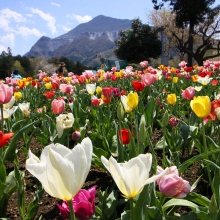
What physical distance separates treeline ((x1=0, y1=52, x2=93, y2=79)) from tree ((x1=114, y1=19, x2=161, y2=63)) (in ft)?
22.6

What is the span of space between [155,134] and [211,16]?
87.1 ft

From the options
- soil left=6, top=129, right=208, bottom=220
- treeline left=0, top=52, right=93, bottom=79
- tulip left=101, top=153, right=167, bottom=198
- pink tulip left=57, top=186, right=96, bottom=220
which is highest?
treeline left=0, top=52, right=93, bottom=79

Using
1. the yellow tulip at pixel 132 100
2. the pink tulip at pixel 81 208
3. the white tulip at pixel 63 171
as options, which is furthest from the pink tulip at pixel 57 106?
the white tulip at pixel 63 171

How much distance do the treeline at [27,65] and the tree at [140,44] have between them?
22.6 ft

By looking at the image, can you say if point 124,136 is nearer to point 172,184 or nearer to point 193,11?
point 172,184

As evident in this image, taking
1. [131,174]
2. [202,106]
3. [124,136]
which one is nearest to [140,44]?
[124,136]

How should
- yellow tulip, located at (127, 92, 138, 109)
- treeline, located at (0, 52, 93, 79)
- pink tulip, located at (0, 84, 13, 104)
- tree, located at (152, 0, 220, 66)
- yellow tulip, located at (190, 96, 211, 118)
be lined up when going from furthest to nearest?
treeline, located at (0, 52, 93, 79)
tree, located at (152, 0, 220, 66)
pink tulip, located at (0, 84, 13, 104)
yellow tulip, located at (127, 92, 138, 109)
yellow tulip, located at (190, 96, 211, 118)

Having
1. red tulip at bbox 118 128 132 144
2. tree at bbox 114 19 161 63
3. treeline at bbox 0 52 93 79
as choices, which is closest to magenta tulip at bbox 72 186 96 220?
red tulip at bbox 118 128 132 144

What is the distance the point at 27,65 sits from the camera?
125 feet

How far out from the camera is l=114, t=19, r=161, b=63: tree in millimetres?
28297

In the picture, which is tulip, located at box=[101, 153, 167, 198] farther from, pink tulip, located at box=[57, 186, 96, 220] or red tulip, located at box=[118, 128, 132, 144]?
red tulip, located at box=[118, 128, 132, 144]

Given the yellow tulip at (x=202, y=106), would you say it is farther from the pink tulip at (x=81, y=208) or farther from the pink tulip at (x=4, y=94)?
the pink tulip at (x=4, y=94)

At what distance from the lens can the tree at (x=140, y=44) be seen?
28297 millimetres

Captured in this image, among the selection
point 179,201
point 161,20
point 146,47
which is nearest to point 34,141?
point 179,201
